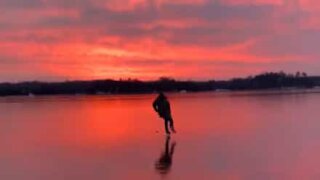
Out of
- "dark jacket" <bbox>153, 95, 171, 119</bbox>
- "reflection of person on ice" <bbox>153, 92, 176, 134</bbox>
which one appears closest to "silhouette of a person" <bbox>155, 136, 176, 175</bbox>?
"reflection of person on ice" <bbox>153, 92, 176, 134</bbox>

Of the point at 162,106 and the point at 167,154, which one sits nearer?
the point at 167,154

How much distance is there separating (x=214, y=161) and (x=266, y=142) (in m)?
4.57

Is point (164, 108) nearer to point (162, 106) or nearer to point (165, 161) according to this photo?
point (162, 106)

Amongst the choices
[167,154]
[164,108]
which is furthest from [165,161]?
[164,108]

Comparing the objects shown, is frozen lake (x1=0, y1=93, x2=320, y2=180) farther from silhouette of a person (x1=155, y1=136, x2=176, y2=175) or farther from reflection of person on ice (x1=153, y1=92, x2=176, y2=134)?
reflection of person on ice (x1=153, y1=92, x2=176, y2=134)

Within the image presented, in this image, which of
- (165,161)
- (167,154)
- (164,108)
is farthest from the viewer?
(164,108)

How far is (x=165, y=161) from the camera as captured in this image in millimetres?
14750

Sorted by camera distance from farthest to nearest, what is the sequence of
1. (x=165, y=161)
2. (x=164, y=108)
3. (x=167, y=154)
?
1. (x=164, y=108)
2. (x=167, y=154)
3. (x=165, y=161)

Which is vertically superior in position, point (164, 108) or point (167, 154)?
point (164, 108)

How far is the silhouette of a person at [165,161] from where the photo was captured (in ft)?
43.5

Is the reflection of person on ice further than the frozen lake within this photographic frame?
Yes

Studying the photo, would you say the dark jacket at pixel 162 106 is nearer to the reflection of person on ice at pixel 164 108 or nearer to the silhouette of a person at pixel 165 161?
the reflection of person on ice at pixel 164 108

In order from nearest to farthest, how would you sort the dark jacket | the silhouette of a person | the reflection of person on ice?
the silhouette of a person < the reflection of person on ice < the dark jacket

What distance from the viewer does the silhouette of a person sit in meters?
13.2
